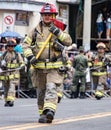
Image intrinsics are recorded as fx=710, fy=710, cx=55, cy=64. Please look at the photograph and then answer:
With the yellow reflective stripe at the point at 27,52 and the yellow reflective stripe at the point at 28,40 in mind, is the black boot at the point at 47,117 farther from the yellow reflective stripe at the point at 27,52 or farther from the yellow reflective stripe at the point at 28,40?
the yellow reflective stripe at the point at 28,40

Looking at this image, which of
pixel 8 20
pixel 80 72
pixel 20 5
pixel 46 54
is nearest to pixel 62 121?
pixel 46 54

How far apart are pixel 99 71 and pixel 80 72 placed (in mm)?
1354

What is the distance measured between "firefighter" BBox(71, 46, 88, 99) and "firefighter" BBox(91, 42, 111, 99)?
59 centimetres

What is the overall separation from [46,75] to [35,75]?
26 cm

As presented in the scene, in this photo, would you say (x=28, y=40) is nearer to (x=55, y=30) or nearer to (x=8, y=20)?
(x=55, y=30)

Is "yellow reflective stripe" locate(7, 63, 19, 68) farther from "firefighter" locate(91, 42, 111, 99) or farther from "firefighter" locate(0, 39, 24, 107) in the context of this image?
"firefighter" locate(91, 42, 111, 99)

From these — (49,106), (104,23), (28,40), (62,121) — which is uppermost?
(28,40)

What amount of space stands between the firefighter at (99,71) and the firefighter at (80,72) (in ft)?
1.94

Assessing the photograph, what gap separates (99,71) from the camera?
23547 millimetres

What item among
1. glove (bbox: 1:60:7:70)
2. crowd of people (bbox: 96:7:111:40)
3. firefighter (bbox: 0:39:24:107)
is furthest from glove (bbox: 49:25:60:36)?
crowd of people (bbox: 96:7:111:40)

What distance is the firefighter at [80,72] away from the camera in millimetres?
24542

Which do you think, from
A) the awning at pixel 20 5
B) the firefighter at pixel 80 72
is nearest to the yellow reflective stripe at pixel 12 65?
the firefighter at pixel 80 72

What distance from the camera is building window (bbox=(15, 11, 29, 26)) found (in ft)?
106

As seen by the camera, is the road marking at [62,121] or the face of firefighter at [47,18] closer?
the road marking at [62,121]
